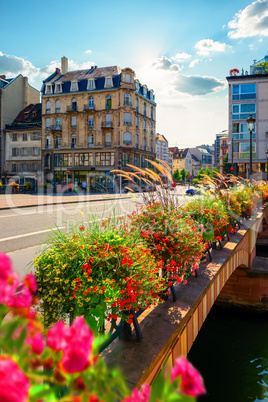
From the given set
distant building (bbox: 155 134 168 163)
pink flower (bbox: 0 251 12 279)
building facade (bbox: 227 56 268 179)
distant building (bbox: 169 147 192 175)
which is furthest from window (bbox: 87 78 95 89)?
distant building (bbox: 169 147 192 175)

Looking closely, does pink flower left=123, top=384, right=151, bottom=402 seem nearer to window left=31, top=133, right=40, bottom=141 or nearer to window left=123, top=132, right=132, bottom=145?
window left=123, top=132, right=132, bottom=145

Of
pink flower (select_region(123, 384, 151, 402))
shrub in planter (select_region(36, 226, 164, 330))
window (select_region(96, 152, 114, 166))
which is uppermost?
window (select_region(96, 152, 114, 166))

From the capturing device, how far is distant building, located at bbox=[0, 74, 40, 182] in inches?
2057

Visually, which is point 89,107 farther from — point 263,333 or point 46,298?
point 46,298

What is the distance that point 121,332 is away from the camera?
272 centimetres

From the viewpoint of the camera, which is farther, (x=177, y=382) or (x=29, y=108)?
(x=29, y=108)

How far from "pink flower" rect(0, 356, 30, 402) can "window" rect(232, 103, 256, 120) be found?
47121 millimetres

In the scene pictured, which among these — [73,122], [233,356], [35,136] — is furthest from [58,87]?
[233,356]

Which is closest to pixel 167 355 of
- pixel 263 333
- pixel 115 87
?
pixel 263 333

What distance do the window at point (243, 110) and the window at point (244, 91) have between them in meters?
1.07

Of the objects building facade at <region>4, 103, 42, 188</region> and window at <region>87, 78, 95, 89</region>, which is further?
building facade at <region>4, 103, 42, 188</region>

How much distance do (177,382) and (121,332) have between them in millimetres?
2243

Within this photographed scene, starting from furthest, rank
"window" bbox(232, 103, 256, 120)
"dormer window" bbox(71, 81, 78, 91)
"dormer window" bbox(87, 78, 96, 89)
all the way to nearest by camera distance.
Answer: "dormer window" bbox(71, 81, 78, 91) < "dormer window" bbox(87, 78, 96, 89) < "window" bbox(232, 103, 256, 120)

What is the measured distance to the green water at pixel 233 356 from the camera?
7.66 metres
